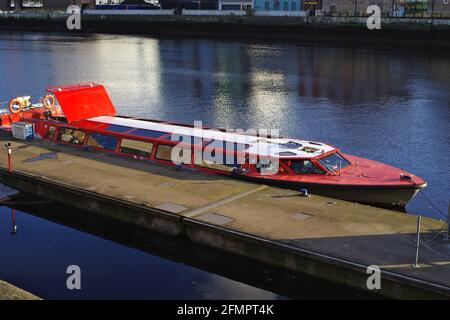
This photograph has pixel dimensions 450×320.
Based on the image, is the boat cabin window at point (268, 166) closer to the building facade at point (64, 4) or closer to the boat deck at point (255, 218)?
the boat deck at point (255, 218)

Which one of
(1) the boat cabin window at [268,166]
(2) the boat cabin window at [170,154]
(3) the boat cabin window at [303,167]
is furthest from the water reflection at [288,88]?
(2) the boat cabin window at [170,154]

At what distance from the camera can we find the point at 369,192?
63.6ft

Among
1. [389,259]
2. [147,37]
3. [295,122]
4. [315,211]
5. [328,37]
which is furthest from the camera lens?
[147,37]

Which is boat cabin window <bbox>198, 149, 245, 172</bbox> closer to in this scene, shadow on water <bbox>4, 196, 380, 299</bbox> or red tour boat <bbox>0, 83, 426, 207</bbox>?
red tour boat <bbox>0, 83, 426, 207</bbox>

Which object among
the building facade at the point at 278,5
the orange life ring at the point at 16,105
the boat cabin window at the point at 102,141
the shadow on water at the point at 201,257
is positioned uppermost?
→ the building facade at the point at 278,5

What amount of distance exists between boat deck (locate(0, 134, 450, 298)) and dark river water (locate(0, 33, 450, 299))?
1064 mm

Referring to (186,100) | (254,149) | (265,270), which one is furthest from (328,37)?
(265,270)

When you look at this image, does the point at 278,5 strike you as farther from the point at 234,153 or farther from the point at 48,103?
the point at 234,153

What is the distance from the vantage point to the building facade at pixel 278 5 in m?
110

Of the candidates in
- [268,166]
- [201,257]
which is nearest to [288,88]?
[268,166]

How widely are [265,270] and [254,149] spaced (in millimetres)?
6198

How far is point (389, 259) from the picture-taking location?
14359 mm

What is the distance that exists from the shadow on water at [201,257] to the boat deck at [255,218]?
41 centimetres

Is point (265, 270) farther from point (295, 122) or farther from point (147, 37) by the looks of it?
point (147, 37)
